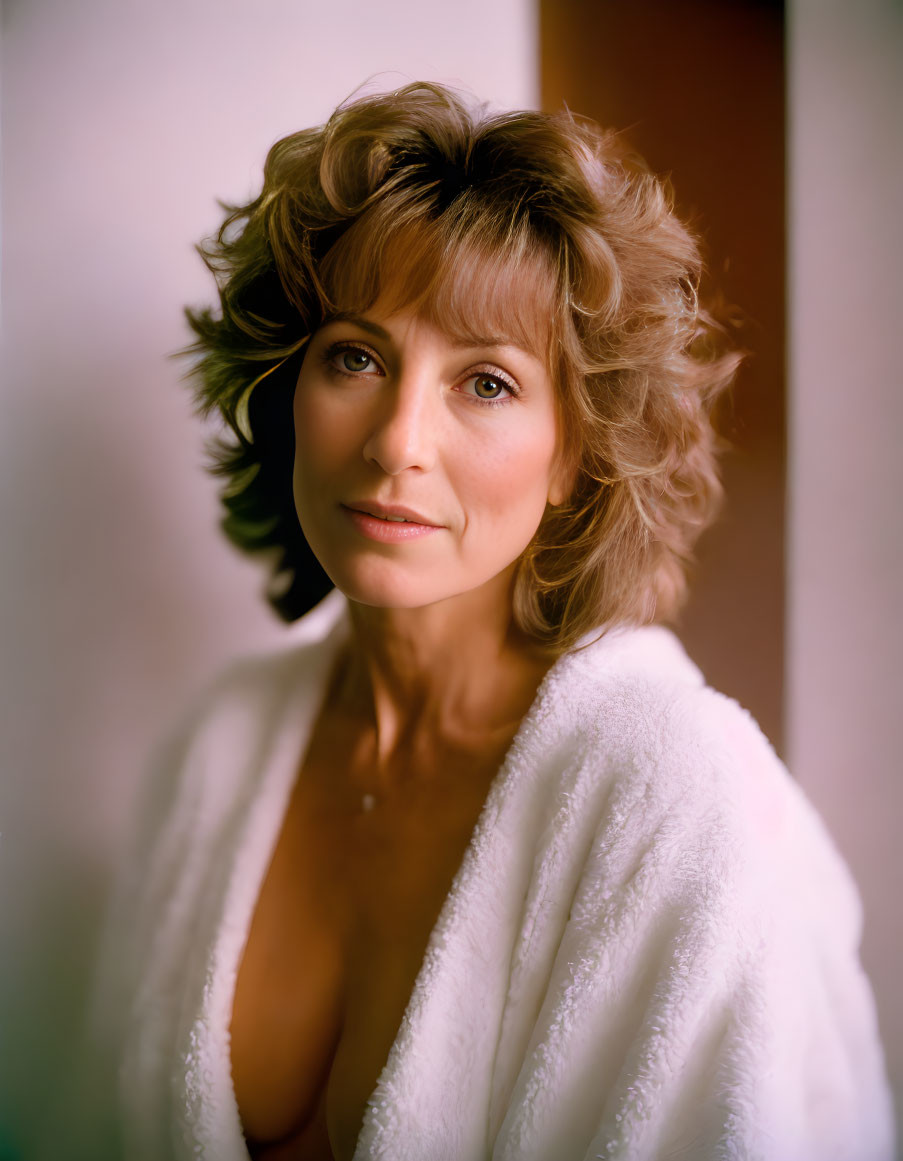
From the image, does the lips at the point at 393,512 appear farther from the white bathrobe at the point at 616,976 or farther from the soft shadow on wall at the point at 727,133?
the soft shadow on wall at the point at 727,133

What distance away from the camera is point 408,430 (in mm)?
546

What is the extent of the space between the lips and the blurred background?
246 mm

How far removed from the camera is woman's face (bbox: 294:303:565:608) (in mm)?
558

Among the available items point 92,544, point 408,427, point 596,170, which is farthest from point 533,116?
point 92,544

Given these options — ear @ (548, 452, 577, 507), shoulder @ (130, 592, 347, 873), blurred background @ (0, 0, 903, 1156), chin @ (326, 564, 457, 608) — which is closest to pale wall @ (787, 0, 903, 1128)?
blurred background @ (0, 0, 903, 1156)

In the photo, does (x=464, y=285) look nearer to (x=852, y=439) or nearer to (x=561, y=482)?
(x=561, y=482)

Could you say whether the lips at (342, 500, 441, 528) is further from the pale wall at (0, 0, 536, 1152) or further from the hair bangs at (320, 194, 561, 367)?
the pale wall at (0, 0, 536, 1152)

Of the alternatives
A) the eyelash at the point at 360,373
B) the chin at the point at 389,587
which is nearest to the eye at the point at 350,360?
the eyelash at the point at 360,373

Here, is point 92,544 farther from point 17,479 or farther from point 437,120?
point 437,120

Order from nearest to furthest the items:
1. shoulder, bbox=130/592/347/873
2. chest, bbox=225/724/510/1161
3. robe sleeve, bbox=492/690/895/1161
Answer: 1. robe sleeve, bbox=492/690/895/1161
2. chest, bbox=225/724/510/1161
3. shoulder, bbox=130/592/347/873

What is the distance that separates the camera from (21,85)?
2.26 feet

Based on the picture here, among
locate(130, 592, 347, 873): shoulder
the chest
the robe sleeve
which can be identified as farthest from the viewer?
locate(130, 592, 347, 873): shoulder

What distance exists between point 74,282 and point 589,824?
0.59 meters

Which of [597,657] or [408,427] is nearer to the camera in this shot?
[408,427]
